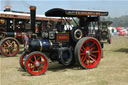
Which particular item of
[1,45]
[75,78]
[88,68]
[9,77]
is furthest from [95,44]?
[1,45]

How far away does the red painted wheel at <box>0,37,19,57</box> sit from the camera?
990 cm

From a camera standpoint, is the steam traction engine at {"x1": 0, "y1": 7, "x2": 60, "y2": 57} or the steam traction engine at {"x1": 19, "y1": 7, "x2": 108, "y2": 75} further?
the steam traction engine at {"x1": 0, "y1": 7, "x2": 60, "y2": 57}

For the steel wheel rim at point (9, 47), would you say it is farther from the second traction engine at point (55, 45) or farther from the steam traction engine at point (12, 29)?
the second traction engine at point (55, 45)

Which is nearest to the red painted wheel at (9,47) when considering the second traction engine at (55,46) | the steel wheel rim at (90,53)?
the second traction engine at (55,46)

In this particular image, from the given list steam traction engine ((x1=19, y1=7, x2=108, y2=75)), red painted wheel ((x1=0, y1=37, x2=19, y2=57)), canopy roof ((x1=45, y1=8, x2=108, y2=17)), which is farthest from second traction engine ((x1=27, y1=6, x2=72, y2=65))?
red painted wheel ((x1=0, y1=37, x2=19, y2=57))

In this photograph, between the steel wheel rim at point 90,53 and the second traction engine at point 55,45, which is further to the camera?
the steel wheel rim at point 90,53

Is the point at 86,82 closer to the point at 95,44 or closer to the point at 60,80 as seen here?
the point at 60,80

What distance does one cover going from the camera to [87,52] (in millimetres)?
6613

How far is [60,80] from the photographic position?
5.05 m

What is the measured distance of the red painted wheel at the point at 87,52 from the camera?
6.28 metres

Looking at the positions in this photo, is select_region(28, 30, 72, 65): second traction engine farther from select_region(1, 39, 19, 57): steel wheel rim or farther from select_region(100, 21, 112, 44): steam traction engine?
select_region(100, 21, 112, 44): steam traction engine

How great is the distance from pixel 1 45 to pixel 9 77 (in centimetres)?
458

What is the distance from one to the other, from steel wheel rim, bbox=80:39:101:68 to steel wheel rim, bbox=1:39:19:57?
4.69 metres

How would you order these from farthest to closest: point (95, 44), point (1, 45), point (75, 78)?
point (1, 45)
point (95, 44)
point (75, 78)
